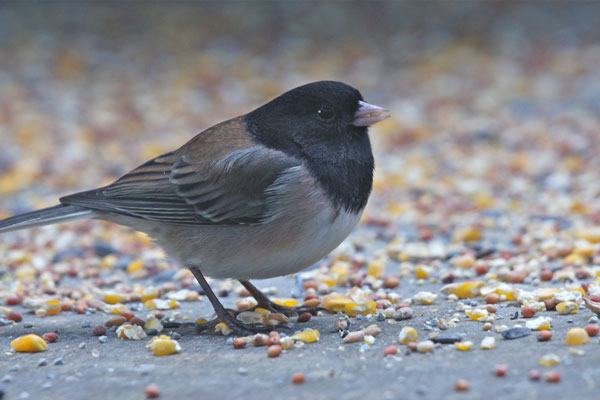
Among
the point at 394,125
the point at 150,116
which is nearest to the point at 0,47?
the point at 150,116

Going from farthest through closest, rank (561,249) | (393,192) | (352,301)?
(393,192), (561,249), (352,301)

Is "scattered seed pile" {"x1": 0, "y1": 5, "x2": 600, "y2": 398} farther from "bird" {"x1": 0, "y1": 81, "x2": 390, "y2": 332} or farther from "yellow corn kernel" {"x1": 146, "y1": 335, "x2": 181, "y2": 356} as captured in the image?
"bird" {"x1": 0, "y1": 81, "x2": 390, "y2": 332}

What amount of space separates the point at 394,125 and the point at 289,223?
5.28m

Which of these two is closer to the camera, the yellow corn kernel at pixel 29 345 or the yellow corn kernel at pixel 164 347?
the yellow corn kernel at pixel 164 347

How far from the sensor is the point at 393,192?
7.14m

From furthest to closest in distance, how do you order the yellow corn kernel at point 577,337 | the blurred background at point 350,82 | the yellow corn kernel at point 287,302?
1. the blurred background at point 350,82
2. the yellow corn kernel at point 287,302
3. the yellow corn kernel at point 577,337

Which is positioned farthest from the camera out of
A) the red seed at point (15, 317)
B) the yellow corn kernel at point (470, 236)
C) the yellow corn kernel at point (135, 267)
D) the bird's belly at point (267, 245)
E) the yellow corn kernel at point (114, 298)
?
the yellow corn kernel at point (470, 236)

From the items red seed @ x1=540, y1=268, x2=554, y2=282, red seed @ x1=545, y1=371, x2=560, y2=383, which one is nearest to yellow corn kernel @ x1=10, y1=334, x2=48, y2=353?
red seed @ x1=545, y1=371, x2=560, y2=383

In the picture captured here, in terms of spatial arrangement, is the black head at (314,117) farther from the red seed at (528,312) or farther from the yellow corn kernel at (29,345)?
the yellow corn kernel at (29,345)

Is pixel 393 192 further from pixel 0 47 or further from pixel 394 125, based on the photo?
pixel 0 47

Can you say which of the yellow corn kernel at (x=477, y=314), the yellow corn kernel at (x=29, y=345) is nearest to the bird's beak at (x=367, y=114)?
the yellow corn kernel at (x=477, y=314)

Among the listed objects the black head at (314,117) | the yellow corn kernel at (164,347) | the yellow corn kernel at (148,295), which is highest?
the black head at (314,117)

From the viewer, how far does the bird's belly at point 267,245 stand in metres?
3.88

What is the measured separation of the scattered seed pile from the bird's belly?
268 millimetres
